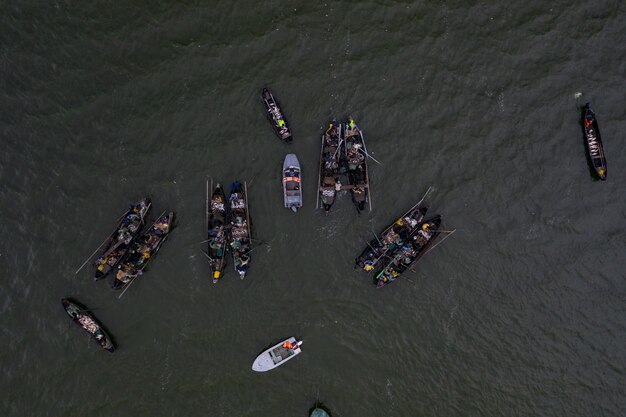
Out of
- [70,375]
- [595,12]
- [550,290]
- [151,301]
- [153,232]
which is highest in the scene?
[595,12]

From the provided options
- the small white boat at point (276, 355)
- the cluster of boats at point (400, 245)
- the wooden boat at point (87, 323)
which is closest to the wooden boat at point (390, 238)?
the cluster of boats at point (400, 245)

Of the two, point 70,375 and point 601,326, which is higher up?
point 70,375

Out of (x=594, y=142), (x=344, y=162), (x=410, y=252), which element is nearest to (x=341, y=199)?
(x=344, y=162)

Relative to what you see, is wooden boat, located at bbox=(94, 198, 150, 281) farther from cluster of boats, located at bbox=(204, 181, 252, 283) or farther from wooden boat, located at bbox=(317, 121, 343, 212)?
wooden boat, located at bbox=(317, 121, 343, 212)

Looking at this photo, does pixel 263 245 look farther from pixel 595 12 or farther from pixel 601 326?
pixel 595 12

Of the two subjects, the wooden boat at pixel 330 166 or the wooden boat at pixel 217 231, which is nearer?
the wooden boat at pixel 330 166

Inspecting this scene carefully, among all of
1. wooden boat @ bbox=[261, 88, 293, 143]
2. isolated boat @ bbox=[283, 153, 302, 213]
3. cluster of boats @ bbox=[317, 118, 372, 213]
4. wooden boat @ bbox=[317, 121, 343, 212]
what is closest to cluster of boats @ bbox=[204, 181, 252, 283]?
isolated boat @ bbox=[283, 153, 302, 213]

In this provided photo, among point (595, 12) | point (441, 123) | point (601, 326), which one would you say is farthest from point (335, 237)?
point (595, 12)

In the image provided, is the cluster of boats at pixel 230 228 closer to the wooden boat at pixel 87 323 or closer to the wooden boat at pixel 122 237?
the wooden boat at pixel 122 237
